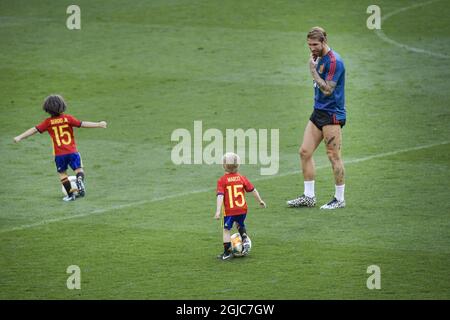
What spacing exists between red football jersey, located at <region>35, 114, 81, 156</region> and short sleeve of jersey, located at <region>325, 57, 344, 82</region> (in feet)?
12.6

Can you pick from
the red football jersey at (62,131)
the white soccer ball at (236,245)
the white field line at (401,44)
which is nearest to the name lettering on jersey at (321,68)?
the white soccer ball at (236,245)

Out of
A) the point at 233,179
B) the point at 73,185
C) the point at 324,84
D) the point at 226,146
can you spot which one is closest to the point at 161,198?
the point at 73,185

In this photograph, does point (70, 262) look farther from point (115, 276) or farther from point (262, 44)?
point (262, 44)

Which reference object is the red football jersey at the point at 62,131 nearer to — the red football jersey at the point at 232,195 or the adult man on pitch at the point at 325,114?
the adult man on pitch at the point at 325,114

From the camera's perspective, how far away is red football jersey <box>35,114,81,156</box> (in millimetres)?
15609

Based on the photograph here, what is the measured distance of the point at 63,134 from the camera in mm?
15680

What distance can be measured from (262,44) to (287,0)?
3840 mm

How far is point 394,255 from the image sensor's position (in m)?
12.6

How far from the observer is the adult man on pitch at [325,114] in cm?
1448

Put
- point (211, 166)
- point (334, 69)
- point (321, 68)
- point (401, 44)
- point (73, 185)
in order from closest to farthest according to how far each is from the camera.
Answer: point (334, 69) → point (321, 68) → point (73, 185) → point (211, 166) → point (401, 44)

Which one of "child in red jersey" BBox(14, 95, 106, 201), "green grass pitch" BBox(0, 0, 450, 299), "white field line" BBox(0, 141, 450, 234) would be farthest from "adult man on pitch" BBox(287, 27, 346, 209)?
"child in red jersey" BBox(14, 95, 106, 201)

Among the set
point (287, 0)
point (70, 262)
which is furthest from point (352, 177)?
point (287, 0)

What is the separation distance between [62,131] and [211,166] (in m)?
3.01

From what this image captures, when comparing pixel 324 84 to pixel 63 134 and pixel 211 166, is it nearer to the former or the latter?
pixel 211 166
